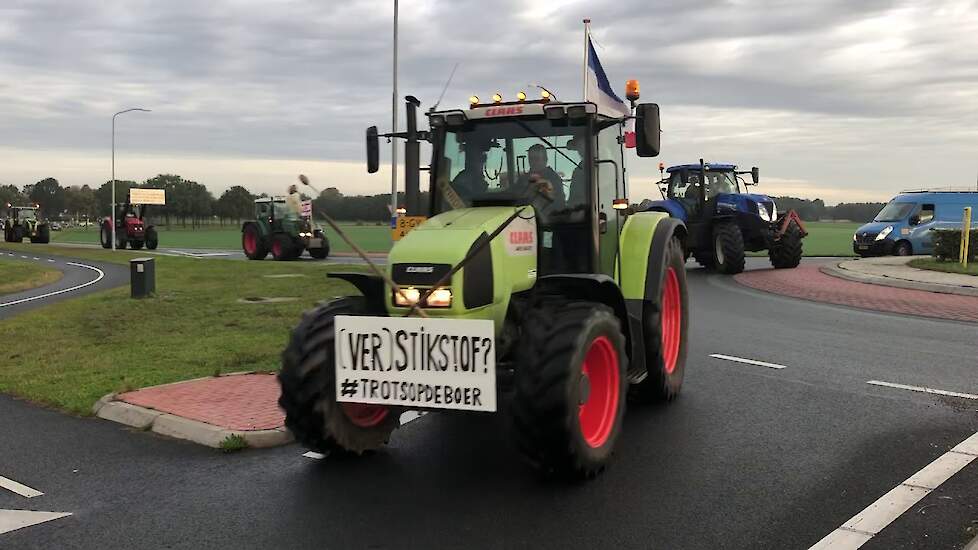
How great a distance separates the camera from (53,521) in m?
4.35

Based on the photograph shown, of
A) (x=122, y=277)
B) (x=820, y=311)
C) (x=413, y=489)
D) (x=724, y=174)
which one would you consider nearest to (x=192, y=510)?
(x=413, y=489)

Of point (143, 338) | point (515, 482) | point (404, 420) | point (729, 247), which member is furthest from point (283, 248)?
point (515, 482)

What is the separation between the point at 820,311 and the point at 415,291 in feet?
35.1

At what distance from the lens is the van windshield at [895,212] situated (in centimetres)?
2816

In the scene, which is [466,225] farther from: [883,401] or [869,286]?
[869,286]

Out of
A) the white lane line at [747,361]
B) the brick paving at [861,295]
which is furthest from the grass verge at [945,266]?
the white lane line at [747,361]

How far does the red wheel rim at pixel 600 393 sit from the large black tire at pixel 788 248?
18.1 meters

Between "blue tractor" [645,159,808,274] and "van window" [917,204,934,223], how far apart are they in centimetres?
937

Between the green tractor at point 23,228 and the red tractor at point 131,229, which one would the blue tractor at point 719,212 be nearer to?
the red tractor at point 131,229

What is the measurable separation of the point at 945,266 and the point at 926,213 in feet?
28.0

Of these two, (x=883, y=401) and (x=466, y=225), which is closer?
(x=466, y=225)

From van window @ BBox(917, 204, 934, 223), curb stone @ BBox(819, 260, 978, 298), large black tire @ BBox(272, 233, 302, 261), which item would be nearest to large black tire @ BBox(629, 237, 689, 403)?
curb stone @ BBox(819, 260, 978, 298)

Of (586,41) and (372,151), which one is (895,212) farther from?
(372,151)

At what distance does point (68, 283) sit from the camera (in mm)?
22766
